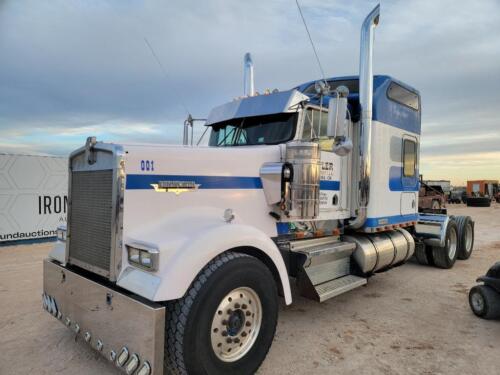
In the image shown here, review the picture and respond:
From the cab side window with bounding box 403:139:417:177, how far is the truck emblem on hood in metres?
4.29

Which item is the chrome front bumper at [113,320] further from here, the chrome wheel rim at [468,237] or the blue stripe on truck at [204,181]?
the chrome wheel rim at [468,237]

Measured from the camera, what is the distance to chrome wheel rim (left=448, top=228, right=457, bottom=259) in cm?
827

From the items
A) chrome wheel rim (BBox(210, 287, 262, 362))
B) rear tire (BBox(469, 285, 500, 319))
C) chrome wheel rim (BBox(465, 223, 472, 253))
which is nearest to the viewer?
chrome wheel rim (BBox(210, 287, 262, 362))

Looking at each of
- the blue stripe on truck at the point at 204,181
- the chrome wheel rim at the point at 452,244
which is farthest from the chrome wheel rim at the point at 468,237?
the blue stripe on truck at the point at 204,181

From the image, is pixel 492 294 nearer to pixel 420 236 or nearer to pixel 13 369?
pixel 420 236

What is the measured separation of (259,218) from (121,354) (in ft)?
6.03

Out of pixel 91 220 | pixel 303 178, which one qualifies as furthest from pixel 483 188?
pixel 91 220

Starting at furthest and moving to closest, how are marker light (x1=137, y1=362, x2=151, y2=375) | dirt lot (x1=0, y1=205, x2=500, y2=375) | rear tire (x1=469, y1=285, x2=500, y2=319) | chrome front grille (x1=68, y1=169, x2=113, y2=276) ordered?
rear tire (x1=469, y1=285, x2=500, y2=319)
dirt lot (x1=0, y1=205, x2=500, y2=375)
chrome front grille (x1=68, y1=169, x2=113, y2=276)
marker light (x1=137, y1=362, x2=151, y2=375)

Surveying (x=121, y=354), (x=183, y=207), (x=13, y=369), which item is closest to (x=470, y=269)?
(x=183, y=207)

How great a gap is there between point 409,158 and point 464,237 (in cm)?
343

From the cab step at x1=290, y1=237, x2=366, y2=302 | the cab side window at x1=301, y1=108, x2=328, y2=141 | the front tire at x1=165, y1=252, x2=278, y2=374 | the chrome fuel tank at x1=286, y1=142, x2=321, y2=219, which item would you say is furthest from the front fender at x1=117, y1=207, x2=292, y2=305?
the cab side window at x1=301, y1=108, x2=328, y2=141

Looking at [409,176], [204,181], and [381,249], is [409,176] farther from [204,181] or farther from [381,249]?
[204,181]

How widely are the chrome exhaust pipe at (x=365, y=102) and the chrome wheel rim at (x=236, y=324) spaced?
2.59 meters

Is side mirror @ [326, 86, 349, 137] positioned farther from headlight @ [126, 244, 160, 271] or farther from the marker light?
the marker light
